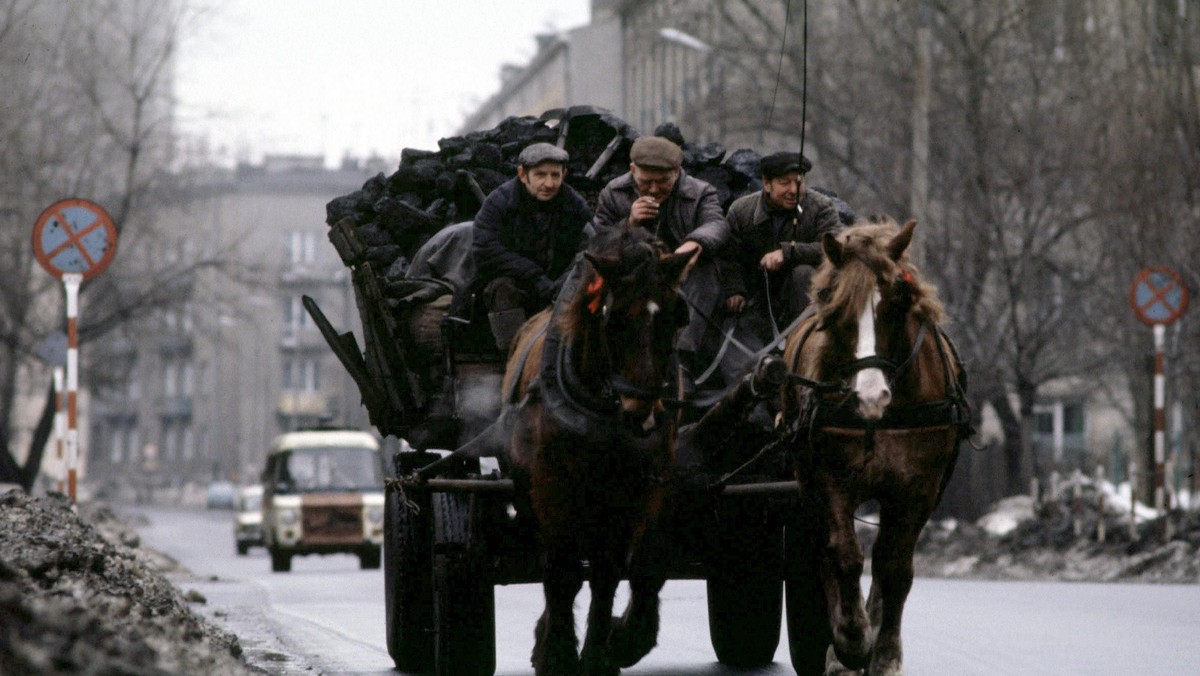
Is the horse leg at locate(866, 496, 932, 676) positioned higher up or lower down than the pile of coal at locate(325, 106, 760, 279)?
lower down

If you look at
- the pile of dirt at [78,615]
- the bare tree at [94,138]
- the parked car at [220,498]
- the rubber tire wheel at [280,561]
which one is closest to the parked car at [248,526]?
the bare tree at [94,138]

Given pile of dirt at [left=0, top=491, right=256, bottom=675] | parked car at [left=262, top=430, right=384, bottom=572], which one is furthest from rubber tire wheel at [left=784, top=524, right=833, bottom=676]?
parked car at [left=262, top=430, right=384, bottom=572]

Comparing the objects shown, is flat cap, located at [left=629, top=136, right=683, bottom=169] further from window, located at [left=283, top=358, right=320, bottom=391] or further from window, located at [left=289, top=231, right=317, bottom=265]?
window, located at [left=283, top=358, right=320, bottom=391]

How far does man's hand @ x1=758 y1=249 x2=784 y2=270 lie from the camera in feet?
32.8

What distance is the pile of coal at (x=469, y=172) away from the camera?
39.2ft

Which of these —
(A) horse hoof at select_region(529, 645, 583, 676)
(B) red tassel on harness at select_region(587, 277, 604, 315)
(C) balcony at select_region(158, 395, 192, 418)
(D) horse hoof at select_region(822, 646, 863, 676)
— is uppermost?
(B) red tassel on harness at select_region(587, 277, 604, 315)

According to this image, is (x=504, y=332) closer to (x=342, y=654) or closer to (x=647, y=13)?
(x=342, y=654)

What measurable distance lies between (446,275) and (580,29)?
74.8 meters

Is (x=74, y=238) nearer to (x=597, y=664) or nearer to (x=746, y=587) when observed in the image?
(x=746, y=587)

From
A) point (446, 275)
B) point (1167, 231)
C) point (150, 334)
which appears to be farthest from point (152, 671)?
point (150, 334)

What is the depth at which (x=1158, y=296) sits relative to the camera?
873 inches

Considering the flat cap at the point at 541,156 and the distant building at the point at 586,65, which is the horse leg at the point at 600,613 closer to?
the flat cap at the point at 541,156

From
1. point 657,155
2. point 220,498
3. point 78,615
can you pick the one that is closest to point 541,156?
point 657,155

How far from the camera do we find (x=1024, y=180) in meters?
30.5
